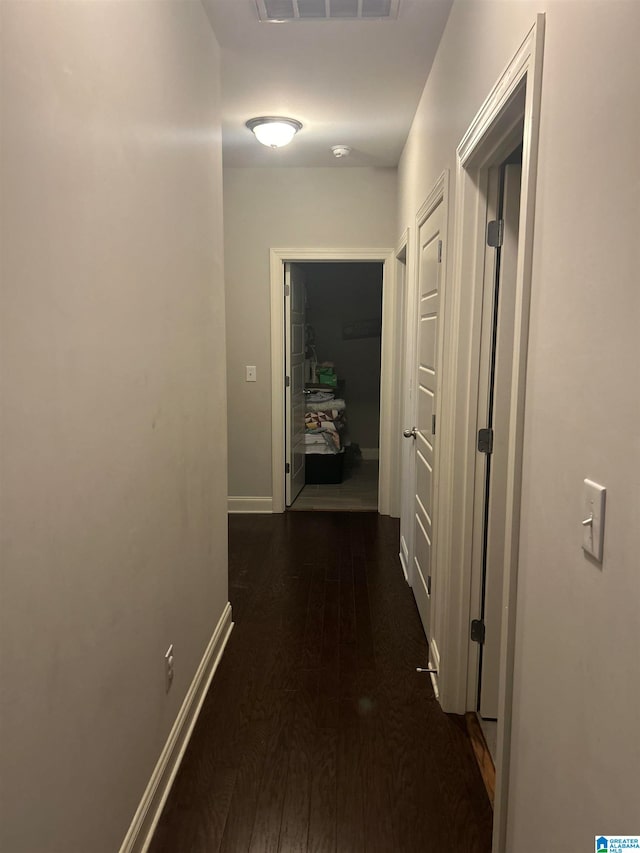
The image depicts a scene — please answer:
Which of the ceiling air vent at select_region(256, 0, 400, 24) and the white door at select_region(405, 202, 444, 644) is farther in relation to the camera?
the white door at select_region(405, 202, 444, 644)

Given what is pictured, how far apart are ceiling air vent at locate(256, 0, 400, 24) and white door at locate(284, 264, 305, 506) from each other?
2478 millimetres

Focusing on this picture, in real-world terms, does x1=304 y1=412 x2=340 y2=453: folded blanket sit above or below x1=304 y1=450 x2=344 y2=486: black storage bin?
above

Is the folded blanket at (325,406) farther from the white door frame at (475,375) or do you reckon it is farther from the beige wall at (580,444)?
the beige wall at (580,444)

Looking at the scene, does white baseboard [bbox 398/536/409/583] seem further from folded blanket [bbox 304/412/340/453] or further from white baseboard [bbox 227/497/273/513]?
folded blanket [bbox 304/412/340/453]

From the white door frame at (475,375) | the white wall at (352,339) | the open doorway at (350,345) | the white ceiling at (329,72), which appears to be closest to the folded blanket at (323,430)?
the open doorway at (350,345)

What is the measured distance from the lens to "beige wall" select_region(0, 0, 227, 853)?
1038 millimetres

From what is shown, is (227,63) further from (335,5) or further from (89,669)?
(89,669)

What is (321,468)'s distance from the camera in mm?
5895

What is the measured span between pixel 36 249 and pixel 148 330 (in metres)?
0.63

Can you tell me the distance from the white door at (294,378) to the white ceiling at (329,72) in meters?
1.18

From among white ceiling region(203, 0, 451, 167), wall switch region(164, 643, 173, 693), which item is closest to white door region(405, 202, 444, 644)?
white ceiling region(203, 0, 451, 167)

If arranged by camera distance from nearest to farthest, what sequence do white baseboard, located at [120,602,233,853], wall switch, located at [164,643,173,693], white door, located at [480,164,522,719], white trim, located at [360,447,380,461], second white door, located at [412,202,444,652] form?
white baseboard, located at [120,602,233,853], wall switch, located at [164,643,173,693], white door, located at [480,164,522,719], second white door, located at [412,202,444,652], white trim, located at [360,447,380,461]

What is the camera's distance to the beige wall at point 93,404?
40.9 inches

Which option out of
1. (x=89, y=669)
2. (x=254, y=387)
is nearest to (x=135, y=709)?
(x=89, y=669)
